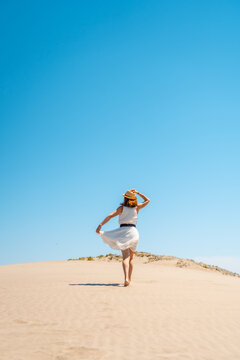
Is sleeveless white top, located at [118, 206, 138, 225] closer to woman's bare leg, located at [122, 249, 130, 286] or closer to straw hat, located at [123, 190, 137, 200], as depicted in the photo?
straw hat, located at [123, 190, 137, 200]

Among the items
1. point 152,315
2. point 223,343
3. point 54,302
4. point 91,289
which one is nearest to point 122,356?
point 223,343

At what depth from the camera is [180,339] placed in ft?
15.7

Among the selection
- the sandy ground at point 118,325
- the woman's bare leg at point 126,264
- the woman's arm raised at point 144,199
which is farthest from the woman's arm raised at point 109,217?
the sandy ground at point 118,325

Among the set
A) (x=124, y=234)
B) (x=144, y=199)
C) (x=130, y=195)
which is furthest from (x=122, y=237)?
(x=144, y=199)

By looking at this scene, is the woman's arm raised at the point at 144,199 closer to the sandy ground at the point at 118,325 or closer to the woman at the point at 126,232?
the woman at the point at 126,232

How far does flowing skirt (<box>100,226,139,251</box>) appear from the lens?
30.3 ft

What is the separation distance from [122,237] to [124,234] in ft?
0.31

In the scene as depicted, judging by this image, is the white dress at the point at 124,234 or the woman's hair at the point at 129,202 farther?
the woman's hair at the point at 129,202

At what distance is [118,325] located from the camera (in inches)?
213

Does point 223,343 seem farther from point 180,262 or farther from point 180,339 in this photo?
point 180,262

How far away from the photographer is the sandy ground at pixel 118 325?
4273mm

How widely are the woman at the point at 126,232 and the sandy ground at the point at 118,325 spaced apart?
1.09m

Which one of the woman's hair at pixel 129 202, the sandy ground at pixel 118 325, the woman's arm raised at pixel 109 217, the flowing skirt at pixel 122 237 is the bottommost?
the sandy ground at pixel 118 325

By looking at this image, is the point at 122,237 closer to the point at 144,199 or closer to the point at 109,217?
the point at 109,217
